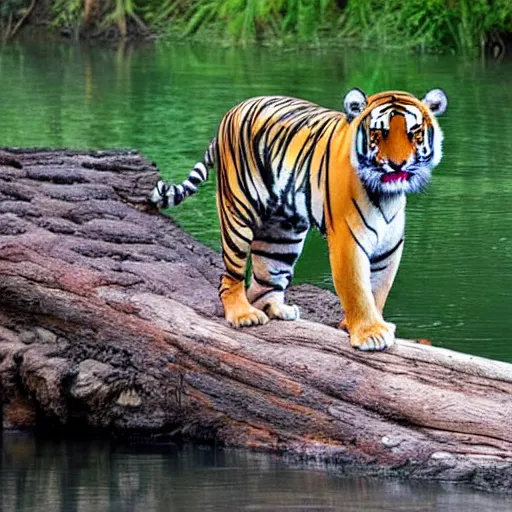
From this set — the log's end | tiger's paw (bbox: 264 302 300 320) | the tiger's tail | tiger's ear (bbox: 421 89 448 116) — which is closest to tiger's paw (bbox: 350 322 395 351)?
tiger's paw (bbox: 264 302 300 320)

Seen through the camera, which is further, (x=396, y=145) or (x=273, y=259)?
(x=273, y=259)

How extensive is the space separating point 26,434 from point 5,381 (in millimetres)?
241

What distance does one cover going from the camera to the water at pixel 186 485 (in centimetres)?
570

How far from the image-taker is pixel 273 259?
22.2 ft

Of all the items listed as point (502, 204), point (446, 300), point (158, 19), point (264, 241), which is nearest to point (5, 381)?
point (264, 241)

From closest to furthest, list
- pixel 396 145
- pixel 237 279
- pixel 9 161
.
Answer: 1. pixel 396 145
2. pixel 237 279
3. pixel 9 161

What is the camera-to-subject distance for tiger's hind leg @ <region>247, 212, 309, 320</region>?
22.0 ft

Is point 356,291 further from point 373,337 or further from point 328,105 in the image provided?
point 328,105

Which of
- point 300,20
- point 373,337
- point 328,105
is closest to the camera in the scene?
point 373,337

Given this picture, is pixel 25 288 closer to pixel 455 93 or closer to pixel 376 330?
pixel 376 330

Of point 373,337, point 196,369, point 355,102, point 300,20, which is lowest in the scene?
point 196,369

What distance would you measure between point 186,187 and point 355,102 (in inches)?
65.9

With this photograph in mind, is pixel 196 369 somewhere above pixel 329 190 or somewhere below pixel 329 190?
below

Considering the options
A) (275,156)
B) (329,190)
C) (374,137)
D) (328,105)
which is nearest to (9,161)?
(275,156)
